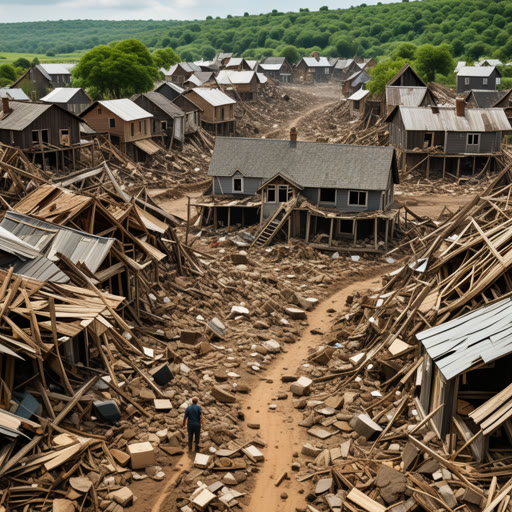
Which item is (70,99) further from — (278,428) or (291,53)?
(291,53)

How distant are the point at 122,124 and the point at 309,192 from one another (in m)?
26.1

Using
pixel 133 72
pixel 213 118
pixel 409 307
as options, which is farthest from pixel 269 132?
pixel 409 307

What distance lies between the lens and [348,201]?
46781mm

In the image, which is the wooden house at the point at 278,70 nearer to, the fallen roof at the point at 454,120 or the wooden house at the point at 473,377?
the fallen roof at the point at 454,120

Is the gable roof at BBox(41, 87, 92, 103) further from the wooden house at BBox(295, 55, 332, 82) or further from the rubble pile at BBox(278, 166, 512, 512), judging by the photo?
the wooden house at BBox(295, 55, 332, 82)

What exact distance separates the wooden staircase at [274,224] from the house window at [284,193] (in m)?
0.60

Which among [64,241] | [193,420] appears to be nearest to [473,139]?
[64,241]

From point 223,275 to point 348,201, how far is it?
1240 centimetres

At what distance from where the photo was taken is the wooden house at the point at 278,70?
164 metres

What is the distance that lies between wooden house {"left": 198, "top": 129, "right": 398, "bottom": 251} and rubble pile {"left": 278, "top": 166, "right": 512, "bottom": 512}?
39.8 ft

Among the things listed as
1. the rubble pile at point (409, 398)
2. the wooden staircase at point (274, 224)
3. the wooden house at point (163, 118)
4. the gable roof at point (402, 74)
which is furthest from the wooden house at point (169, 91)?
the rubble pile at point (409, 398)

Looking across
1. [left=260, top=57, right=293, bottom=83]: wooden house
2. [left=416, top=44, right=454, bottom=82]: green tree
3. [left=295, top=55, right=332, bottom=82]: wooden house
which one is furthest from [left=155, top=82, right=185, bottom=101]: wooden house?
[left=295, top=55, right=332, bottom=82]: wooden house

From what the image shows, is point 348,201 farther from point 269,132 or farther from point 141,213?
point 269,132

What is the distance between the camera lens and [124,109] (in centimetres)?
6950
